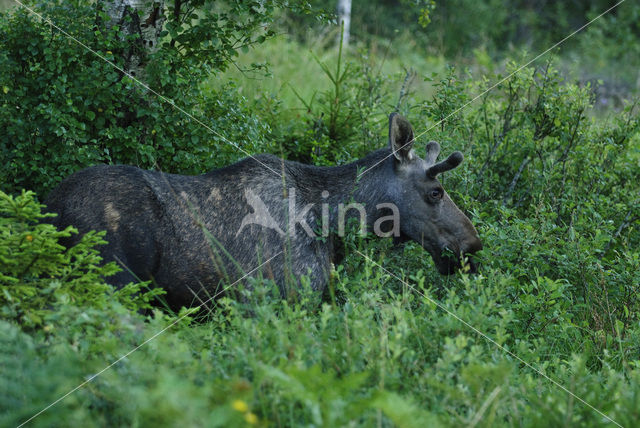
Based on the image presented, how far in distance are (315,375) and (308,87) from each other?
8.77 m

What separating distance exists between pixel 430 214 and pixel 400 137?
78cm

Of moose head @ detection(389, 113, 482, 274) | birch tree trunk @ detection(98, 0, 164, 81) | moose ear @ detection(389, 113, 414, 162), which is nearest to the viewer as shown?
moose ear @ detection(389, 113, 414, 162)

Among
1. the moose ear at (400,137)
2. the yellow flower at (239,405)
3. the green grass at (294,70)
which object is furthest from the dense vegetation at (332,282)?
the moose ear at (400,137)

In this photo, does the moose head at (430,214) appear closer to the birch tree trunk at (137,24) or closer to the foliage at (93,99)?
the foliage at (93,99)

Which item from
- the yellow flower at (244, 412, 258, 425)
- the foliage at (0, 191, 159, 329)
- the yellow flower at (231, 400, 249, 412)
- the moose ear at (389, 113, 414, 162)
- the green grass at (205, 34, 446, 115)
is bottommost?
the yellow flower at (244, 412, 258, 425)

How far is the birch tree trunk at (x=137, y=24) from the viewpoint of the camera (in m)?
6.14

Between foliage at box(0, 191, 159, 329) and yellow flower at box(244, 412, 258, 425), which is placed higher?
foliage at box(0, 191, 159, 329)

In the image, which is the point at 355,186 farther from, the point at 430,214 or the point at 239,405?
the point at 239,405

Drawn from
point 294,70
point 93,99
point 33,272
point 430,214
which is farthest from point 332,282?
→ point 294,70

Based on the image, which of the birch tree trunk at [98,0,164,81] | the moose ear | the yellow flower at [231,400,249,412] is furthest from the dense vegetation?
the moose ear

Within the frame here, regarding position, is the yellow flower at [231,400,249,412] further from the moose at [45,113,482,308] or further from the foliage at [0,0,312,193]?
the foliage at [0,0,312,193]

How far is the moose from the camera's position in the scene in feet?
16.2

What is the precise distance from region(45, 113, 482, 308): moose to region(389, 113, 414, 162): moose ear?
0.04 ft

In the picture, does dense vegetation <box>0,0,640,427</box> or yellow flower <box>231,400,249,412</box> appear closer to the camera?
yellow flower <box>231,400,249,412</box>
